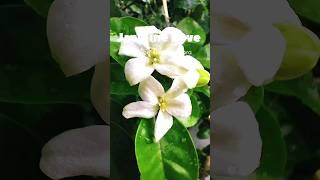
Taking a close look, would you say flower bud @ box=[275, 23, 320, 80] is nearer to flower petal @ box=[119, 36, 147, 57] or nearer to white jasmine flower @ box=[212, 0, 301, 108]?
white jasmine flower @ box=[212, 0, 301, 108]

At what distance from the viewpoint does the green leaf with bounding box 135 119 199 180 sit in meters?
0.89

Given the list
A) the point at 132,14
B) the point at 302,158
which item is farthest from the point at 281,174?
the point at 132,14

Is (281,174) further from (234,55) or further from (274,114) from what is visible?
(234,55)

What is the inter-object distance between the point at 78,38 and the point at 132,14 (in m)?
0.11

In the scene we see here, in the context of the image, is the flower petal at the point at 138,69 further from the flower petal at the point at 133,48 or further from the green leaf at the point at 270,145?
the green leaf at the point at 270,145

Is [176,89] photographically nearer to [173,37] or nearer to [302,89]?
[173,37]

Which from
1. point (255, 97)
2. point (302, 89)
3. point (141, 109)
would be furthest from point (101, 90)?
point (302, 89)

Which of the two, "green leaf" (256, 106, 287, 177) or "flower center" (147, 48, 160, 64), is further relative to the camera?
"green leaf" (256, 106, 287, 177)

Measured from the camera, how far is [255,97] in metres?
0.94

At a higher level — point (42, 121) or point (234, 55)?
point (234, 55)

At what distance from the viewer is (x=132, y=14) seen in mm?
884

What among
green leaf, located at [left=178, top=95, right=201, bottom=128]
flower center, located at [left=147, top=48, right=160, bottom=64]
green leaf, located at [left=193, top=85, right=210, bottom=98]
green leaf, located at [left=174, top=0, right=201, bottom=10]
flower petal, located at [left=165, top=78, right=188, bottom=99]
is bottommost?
green leaf, located at [left=178, top=95, right=201, bottom=128]

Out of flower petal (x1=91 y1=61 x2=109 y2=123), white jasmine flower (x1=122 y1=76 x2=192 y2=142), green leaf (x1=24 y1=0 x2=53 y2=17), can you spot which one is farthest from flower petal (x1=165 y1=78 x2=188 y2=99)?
green leaf (x1=24 y1=0 x2=53 y2=17)

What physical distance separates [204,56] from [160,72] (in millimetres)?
95
